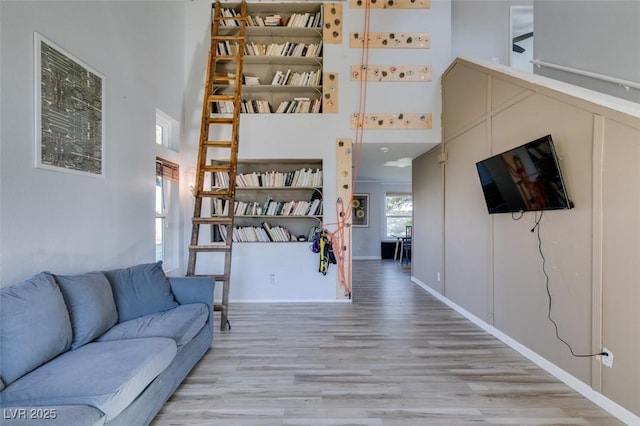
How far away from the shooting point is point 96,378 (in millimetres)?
1228

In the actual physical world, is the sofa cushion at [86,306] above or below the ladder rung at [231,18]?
below

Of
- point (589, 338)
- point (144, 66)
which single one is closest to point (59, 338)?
point (144, 66)

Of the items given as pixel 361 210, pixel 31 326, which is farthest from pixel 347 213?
pixel 361 210

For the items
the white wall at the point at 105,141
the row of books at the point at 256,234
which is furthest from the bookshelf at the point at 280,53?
the row of books at the point at 256,234

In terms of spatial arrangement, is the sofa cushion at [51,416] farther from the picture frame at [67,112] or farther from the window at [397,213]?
the window at [397,213]

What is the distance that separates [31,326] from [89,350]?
0.98 feet

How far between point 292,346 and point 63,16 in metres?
3.07

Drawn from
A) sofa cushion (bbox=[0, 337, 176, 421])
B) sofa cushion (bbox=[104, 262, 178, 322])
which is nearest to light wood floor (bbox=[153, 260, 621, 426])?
sofa cushion (bbox=[0, 337, 176, 421])

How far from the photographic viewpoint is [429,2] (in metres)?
3.69

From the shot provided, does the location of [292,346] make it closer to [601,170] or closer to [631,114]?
[601,170]

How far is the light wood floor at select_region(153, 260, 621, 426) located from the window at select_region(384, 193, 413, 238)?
5.51 metres

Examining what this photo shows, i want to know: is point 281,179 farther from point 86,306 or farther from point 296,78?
point 86,306

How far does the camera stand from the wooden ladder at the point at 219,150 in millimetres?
2914

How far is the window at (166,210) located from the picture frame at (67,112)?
41.3 inches
